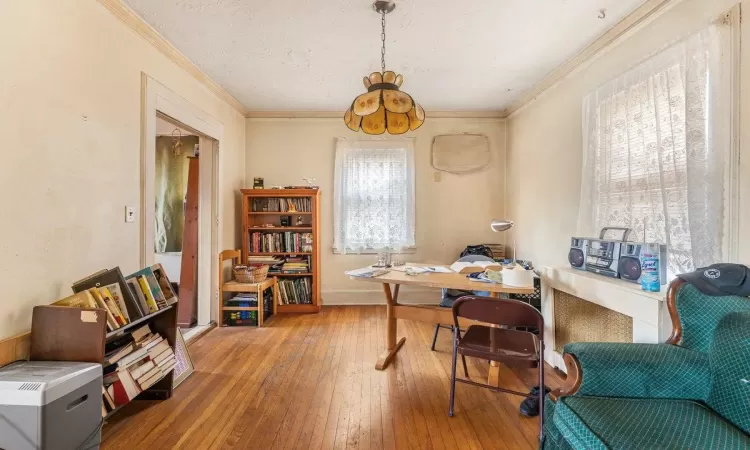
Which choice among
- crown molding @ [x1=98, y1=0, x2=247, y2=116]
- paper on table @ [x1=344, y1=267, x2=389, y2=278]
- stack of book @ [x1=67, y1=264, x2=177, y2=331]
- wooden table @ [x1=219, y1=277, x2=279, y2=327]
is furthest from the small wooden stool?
crown molding @ [x1=98, y1=0, x2=247, y2=116]

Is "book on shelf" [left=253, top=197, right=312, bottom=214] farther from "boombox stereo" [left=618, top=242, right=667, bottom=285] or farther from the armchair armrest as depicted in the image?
the armchair armrest

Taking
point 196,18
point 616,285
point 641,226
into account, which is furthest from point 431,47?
point 616,285

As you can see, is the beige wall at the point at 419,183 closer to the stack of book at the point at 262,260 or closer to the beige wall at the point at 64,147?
the stack of book at the point at 262,260

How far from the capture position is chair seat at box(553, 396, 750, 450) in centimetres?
109

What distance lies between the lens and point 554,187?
3264mm

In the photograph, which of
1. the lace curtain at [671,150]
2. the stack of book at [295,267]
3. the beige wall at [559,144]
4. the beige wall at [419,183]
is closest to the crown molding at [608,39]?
the beige wall at [559,144]

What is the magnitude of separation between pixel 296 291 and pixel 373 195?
62.8 inches

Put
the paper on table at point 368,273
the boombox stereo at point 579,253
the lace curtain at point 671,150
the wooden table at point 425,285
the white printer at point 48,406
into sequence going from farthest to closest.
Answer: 1. the paper on table at point 368,273
2. the boombox stereo at point 579,253
3. the wooden table at point 425,285
4. the lace curtain at point 671,150
5. the white printer at point 48,406

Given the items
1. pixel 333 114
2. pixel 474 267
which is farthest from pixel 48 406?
pixel 333 114

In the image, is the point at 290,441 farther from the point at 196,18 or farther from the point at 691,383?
the point at 196,18

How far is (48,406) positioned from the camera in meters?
1.32

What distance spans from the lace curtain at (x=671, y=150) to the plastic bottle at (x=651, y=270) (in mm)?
132

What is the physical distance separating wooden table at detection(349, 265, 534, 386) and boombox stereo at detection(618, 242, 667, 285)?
0.56 m

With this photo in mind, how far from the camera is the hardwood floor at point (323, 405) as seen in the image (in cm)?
178
